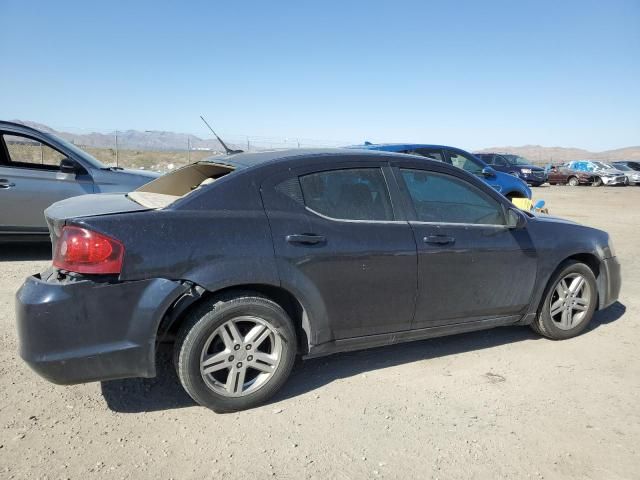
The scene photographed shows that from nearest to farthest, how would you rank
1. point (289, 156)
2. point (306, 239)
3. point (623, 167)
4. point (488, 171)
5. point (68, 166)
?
point (306, 239)
point (289, 156)
point (68, 166)
point (488, 171)
point (623, 167)

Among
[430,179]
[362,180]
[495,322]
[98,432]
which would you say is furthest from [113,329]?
[495,322]

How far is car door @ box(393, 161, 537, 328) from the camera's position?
3623mm

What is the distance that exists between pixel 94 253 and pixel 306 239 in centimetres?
119

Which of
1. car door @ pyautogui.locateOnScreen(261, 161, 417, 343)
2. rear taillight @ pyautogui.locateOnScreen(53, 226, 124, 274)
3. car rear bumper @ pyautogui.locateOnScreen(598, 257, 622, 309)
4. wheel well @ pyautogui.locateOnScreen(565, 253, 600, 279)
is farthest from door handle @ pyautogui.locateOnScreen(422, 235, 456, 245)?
rear taillight @ pyautogui.locateOnScreen(53, 226, 124, 274)

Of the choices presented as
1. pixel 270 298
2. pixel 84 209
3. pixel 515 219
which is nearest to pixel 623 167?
pixel 515 219

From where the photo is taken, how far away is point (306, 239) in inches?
125

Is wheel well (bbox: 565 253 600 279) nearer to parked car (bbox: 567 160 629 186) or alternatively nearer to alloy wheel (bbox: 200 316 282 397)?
alloy wheel (bbox: 200 316 282 397)

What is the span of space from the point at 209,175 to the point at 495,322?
8.04 feet

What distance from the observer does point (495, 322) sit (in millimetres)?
4043

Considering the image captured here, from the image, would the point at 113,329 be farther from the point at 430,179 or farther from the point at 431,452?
the point at 430,179

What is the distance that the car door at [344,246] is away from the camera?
3.17 m

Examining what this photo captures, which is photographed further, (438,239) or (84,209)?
(438,239)

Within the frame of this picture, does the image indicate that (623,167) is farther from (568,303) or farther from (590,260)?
(568,303)

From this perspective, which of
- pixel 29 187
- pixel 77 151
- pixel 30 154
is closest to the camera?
pixel 29 187
